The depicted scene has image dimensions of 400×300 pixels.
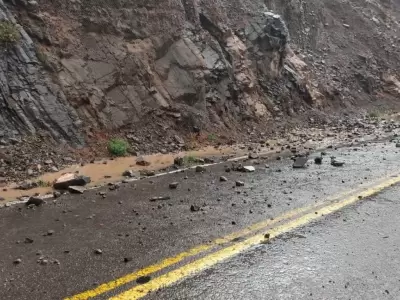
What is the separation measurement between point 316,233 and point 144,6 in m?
9.24

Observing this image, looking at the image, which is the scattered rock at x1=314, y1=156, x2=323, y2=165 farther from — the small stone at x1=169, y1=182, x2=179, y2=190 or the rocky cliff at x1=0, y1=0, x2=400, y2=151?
the small stone at x1=169, y1=182, x2=179, y2=190

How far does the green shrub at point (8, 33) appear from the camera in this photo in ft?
29.7

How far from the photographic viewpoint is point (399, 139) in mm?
12961

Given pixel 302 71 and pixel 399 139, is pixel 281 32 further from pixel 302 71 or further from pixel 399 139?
pixel 399 139

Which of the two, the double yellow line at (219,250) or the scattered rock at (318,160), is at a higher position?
the double yellow line at (219,250)

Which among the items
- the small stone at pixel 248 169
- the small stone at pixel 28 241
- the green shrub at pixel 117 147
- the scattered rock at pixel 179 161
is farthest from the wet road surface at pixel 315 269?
the green shrub at pixel 117 147

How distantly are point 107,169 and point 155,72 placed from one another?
4013 mm

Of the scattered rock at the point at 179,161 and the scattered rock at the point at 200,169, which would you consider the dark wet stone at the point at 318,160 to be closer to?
the scattered rock at the point at 200,169

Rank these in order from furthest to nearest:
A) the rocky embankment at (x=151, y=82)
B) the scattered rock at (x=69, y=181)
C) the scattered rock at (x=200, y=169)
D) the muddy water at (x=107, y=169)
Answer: the rocky embankment at (x=151, y=82), the scattered rock at (x=200, y=169), the scattered rock at (x=69, y=181), the muddy water at (x=107, y=169)

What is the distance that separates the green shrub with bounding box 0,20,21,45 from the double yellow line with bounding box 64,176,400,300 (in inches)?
268

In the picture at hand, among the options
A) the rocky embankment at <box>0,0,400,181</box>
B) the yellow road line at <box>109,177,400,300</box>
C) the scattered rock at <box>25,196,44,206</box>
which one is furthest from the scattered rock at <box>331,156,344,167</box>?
the scattered rock at <box>25,196,44,206</box>

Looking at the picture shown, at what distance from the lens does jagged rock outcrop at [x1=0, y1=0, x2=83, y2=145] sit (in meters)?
8.60

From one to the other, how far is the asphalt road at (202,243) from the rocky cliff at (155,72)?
3.14 metres

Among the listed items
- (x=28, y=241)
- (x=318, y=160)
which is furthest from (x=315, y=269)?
(x=318, y=160)
